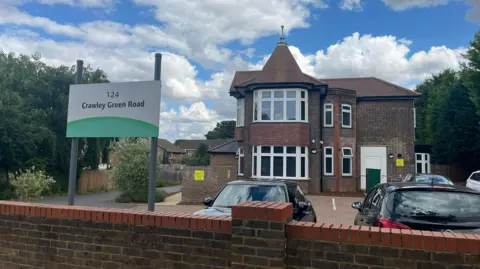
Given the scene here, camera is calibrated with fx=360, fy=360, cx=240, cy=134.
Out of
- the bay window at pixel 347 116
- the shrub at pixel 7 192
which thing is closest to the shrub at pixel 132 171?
the shrub at pixel 7 192

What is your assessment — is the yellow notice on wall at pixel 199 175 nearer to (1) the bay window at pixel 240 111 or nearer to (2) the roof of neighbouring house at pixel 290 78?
(1) the bay window at pixel 240 111

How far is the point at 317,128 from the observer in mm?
22656

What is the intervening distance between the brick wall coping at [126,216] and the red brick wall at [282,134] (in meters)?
16.9

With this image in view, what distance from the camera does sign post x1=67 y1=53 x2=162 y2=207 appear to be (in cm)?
662

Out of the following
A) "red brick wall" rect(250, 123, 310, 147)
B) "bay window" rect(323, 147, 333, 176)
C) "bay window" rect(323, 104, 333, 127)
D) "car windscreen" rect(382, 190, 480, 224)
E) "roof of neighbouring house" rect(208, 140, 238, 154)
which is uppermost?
"bay window" rect(323, 104, 333, 127)

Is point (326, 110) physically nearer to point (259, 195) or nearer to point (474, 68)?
point (474, 68)

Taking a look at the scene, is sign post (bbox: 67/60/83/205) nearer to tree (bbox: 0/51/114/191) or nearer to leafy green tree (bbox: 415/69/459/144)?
tree (bbox: 0/51/114/191)

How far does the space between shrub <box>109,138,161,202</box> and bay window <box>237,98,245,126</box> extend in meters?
6.42

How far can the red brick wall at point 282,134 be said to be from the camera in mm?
20875

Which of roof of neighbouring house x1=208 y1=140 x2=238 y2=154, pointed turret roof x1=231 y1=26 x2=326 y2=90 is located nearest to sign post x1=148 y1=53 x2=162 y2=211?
pointed turret roof x1=231 y1=26 x2=326 y2=90

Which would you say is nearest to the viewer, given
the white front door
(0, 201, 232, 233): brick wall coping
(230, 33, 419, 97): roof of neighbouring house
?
(0, 201, 232, 233): brick wall coping

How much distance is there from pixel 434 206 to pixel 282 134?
16.4 m

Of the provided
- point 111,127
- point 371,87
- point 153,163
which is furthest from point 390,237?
point 371,87

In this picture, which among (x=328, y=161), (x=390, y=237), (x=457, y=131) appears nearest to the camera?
(x=390, y=237)
